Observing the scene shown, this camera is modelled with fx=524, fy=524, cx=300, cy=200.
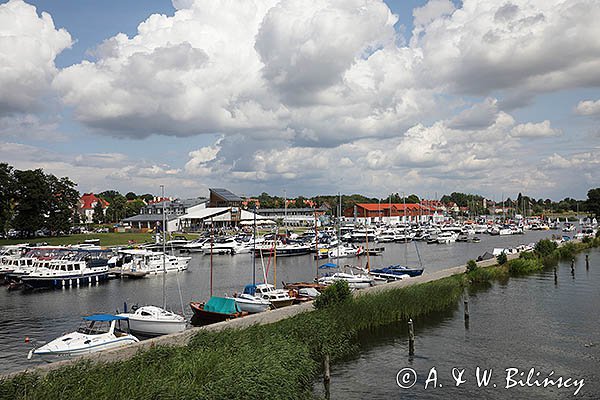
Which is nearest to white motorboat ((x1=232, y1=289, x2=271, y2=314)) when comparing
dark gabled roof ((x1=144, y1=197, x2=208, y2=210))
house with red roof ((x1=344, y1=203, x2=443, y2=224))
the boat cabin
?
the boat cabin

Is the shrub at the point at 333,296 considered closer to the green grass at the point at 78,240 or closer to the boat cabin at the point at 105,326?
the boat cabin at the point at 105,326

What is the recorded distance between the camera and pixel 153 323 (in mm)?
A: 34531

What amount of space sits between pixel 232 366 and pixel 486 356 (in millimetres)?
16361

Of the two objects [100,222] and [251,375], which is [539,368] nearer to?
[251,375]

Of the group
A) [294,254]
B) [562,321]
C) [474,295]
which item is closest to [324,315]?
[562,321]

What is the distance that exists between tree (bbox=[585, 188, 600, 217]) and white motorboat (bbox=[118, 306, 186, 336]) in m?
175

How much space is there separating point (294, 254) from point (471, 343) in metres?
65.7

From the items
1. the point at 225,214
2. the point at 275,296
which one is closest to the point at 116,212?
the point at 225,214

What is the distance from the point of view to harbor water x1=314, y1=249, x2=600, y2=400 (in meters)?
24.2

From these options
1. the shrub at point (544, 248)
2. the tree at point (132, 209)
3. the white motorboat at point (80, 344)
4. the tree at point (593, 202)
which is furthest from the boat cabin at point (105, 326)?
the tree at point (593, 202)

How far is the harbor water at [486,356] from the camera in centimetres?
2416

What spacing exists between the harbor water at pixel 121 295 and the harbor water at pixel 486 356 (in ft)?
59.6

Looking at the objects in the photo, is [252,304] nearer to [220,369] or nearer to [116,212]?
[220,369]

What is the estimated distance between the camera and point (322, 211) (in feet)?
639
